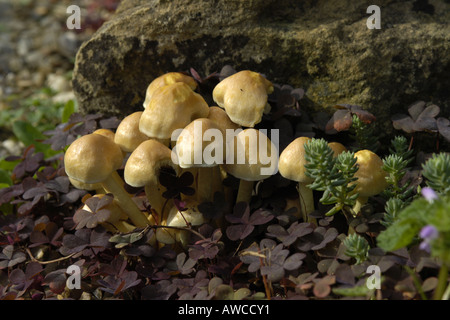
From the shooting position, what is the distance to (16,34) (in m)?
6.36

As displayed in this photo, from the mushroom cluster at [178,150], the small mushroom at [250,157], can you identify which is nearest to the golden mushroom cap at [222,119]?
the mushroom cluster at [178,150]

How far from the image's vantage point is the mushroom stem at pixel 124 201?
2316mm

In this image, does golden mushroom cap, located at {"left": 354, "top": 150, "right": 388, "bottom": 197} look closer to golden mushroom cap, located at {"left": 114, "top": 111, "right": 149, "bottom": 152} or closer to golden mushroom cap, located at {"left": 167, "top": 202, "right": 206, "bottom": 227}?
golden mushroom cap, located at {"left": 167, "top": 202, "right": 206, "bottom": 227}

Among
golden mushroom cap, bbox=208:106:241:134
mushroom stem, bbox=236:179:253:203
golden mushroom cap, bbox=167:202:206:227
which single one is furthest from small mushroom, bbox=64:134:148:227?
mushroom stem, bbox=236:179:253:203

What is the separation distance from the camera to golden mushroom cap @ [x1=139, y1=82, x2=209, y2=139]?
216 centimetres

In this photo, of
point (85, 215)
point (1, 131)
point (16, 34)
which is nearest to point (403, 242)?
point (85, 215)

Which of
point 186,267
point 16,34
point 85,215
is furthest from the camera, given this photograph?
point 16,34

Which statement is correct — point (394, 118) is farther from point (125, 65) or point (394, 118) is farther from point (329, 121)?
point (125, 65)

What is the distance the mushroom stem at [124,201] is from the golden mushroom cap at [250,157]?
580mm

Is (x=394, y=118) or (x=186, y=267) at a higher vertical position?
(x=394, y=118)

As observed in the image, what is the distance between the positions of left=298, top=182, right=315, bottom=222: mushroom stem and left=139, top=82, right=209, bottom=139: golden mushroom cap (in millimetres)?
612

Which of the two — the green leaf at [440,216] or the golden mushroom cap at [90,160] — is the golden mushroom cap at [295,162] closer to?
the green leaf at [440,216]

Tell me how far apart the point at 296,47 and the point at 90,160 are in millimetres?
1322

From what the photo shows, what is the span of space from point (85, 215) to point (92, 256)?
219mm
